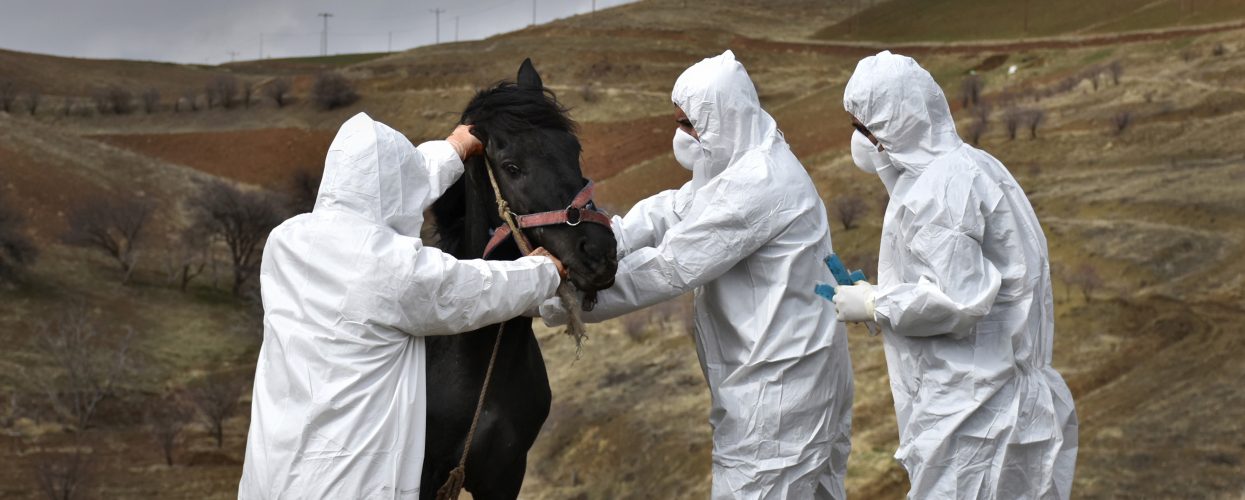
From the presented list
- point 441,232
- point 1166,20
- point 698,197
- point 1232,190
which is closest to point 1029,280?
point 698,197

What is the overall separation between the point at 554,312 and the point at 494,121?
31.3 inches

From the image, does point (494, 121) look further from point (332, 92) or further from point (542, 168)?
point (332, 92)

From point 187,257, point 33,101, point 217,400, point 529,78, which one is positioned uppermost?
point 33,101

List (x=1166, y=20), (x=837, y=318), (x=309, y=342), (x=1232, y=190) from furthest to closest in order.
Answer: (x=1166, y=20)
(x=1232, y=190)
(x=837, y=318)
(x=309, y=342)

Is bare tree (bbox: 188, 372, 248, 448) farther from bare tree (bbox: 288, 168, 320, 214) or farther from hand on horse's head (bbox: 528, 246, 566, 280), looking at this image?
hand on horse's head (bbox: 528, 246, 566, 280)

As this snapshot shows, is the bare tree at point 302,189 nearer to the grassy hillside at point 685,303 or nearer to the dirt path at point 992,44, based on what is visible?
the grassy hillside at point 685,303

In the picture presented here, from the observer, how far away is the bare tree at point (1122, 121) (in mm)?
27906

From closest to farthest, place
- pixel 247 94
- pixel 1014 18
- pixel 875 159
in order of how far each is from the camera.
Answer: pixel 875 159 < pixel 1014 18 < pixel 247 94

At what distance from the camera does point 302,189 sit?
42.0m

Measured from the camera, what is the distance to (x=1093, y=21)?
51.9 m

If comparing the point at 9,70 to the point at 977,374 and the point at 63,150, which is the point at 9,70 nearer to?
the point at 63,150

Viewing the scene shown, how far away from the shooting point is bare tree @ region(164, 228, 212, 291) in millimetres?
32500

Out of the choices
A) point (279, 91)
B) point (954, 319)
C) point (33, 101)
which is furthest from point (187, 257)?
point (954, 319)

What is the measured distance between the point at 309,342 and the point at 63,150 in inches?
1513
